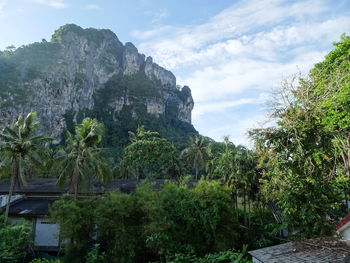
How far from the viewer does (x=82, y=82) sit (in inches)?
3410

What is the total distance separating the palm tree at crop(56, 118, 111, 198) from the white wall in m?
2.90

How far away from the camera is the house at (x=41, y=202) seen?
1895cm

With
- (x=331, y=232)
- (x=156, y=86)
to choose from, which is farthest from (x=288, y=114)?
(x=156, y=86)

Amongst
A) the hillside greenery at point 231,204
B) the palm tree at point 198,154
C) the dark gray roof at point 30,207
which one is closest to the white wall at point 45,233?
the dark gray roof at point 30,207

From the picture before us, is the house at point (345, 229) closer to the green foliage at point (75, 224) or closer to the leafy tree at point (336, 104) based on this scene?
the leafy tree at point (336, 104)

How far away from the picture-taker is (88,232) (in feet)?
49.4

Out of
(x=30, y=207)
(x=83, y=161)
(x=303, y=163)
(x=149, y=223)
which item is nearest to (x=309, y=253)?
(x=303, y=163)

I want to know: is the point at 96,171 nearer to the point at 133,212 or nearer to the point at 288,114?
the point at 133,212

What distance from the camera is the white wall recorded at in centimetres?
1894

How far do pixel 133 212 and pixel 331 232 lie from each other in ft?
34.6

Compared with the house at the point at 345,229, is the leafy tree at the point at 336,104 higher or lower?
higher

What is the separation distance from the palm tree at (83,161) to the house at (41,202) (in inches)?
100

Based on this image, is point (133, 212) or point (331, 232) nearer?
point (331, 232)

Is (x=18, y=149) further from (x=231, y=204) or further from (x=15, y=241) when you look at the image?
(x=231, y=204)
